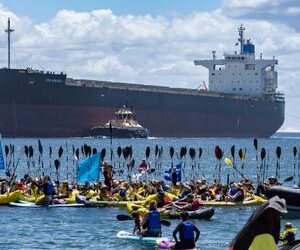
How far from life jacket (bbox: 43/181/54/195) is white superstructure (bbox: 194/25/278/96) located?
374 ft

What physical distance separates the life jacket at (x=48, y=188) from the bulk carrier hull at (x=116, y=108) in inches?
3022

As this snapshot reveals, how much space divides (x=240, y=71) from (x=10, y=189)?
11433cm

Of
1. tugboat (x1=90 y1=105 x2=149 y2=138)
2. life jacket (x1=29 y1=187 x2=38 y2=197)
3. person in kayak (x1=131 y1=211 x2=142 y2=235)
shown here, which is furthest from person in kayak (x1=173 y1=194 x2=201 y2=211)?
tugboat (x1=90 y1=105 x2=149 y2=138)

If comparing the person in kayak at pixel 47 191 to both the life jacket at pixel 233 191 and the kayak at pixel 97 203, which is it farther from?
the life jacket at pixel 233 191

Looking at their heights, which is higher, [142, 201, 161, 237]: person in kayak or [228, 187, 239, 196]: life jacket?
[228, 187, 239, 196]: life jacket

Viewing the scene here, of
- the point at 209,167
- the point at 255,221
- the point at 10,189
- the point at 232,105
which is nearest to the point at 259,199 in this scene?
the point at 10,189

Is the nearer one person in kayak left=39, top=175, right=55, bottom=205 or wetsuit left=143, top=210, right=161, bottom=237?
wetsuit left=143, top=210, right=161, bottom=237

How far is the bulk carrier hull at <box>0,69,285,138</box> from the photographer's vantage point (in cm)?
11244

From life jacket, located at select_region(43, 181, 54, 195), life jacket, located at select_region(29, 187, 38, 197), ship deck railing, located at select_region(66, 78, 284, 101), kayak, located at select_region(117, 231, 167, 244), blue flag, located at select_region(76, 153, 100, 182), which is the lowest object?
kayak, located at select_region(117, 231, 167, 244)

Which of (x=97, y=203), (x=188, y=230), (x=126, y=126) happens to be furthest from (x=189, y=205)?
(x=126, y=126)

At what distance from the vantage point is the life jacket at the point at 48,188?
33100 mm

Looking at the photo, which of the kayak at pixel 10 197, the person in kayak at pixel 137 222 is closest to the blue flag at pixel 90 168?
the kayak at pixel 10 197

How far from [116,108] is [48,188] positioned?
302ft

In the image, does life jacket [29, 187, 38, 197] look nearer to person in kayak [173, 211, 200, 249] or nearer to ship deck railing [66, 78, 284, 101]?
person in kayak [173, 211, 200, 249]
